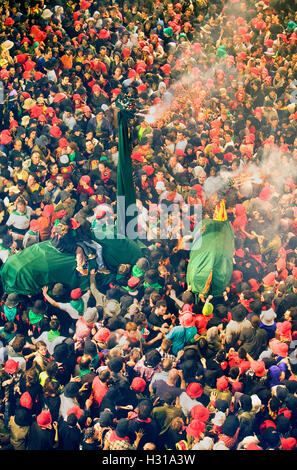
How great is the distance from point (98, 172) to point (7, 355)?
3152 mm

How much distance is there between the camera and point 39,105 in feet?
31.1

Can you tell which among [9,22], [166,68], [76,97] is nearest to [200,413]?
[76,97]

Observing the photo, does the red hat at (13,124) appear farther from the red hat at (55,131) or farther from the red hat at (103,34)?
the red hat at (103,34)

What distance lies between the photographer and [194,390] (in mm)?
6023

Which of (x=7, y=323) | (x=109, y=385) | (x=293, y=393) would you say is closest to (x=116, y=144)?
(x=7, y=323)

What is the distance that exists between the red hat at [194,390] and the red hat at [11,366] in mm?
2004

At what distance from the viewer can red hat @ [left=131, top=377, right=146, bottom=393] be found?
6.09 meters

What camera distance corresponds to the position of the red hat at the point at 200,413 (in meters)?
5.85

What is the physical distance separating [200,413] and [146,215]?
3.05 metres

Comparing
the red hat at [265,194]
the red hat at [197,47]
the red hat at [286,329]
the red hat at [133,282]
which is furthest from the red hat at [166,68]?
the red hat at [286,329]

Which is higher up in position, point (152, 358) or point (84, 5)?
point (84, 5)

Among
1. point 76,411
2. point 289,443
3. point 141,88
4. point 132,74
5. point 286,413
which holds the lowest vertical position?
point 289,443

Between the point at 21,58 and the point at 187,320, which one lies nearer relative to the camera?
the point at 187,320

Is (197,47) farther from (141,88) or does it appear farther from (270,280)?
(270,280)
